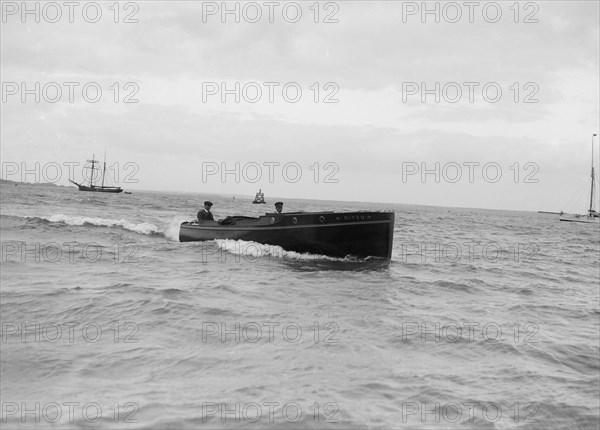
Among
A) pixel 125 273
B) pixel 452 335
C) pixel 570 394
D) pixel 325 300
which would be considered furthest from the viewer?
pixel 125 273

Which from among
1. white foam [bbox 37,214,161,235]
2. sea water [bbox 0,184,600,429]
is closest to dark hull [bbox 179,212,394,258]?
sea water [bbox 0,184,600,429]

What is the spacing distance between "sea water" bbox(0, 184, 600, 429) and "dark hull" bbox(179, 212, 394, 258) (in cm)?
186

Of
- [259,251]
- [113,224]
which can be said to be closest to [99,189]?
[113,224]

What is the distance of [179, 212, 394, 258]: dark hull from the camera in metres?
16.8

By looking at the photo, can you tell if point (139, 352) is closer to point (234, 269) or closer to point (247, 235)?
point (234, 269)

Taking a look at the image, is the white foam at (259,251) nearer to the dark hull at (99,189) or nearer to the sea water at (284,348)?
the sea water at (284,348)

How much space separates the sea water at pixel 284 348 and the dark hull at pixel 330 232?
1.86m

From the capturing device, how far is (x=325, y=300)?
1112 cm

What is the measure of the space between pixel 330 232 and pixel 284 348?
32.0ft

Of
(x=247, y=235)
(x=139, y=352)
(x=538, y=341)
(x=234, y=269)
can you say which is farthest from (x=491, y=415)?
(x=247, y=235)

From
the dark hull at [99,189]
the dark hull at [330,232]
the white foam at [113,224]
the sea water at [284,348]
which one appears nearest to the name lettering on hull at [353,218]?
the dark hull at [330,232]

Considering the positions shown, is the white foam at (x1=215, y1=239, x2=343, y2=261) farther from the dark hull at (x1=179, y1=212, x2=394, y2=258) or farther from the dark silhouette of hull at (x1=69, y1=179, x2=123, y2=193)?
the dark silhouette of hull at (x1=69, y1=179, x2=123, y2=193)

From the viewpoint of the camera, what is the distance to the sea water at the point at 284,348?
16.9ft

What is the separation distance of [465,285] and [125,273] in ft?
30.9
